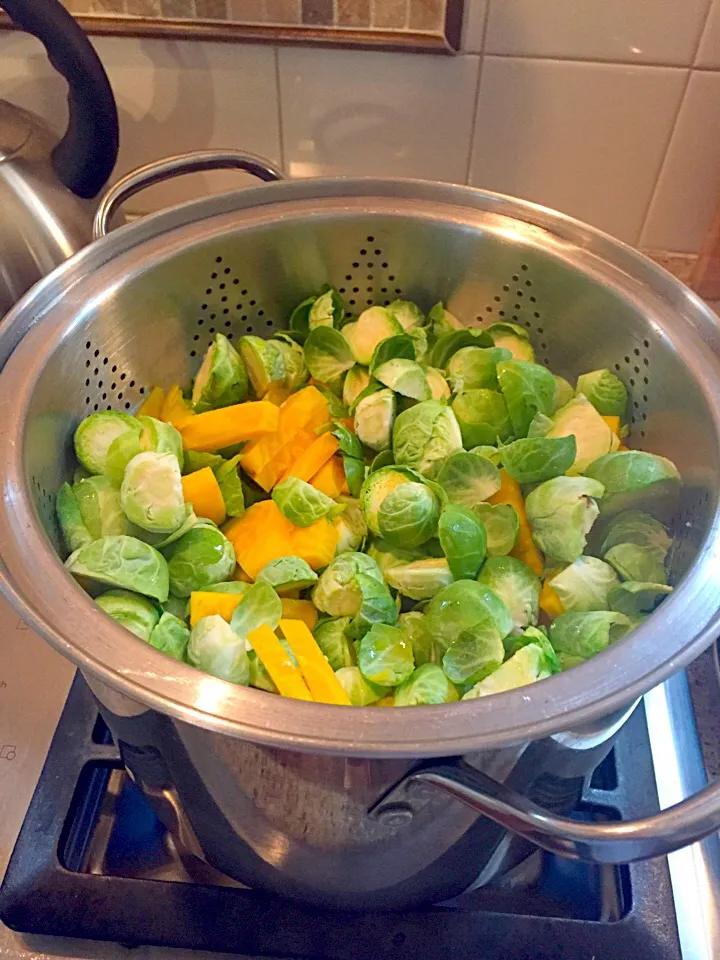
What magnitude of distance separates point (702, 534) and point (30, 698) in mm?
707

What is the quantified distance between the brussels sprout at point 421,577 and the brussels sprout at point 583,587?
0.11 meters

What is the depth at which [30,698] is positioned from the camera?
84 centimetres

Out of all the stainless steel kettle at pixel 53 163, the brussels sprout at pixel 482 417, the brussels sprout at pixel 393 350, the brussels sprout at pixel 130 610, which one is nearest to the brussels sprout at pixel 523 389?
the brussels sprout at pixel 482 417

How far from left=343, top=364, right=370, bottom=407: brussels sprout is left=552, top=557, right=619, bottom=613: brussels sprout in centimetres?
33

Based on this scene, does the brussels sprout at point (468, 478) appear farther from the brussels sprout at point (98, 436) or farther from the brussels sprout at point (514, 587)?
the brussels sprout at point (98, 436)

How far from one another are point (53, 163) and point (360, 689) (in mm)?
712

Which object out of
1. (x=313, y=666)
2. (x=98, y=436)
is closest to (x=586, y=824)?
(x=313, y=666)

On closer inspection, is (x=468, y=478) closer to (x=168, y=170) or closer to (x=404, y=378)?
(x=404, y=378)

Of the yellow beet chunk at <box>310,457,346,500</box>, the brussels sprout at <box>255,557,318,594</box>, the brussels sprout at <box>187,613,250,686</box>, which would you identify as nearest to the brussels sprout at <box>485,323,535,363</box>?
the yellow beet chunk at <box>310,457,346,500</box>

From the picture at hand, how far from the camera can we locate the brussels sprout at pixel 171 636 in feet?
2.17

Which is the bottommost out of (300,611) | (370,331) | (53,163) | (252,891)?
(252,891)

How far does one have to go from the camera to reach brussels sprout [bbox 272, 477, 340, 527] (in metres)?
0.77

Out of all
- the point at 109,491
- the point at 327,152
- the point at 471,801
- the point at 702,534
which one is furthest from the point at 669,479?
the point at 327,152

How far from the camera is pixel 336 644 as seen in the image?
2.32 ft
